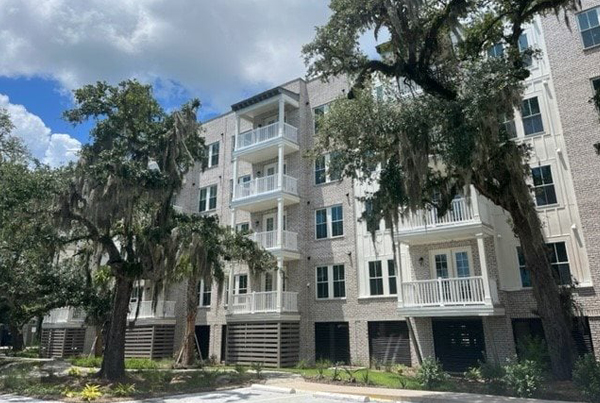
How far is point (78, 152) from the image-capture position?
603 inches

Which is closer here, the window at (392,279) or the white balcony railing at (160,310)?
the window at (392,279)

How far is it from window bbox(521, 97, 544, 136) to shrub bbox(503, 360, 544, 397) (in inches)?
415

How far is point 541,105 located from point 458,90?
26.9 ft

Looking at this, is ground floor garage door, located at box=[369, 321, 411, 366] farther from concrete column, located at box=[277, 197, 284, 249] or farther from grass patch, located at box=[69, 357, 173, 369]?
grass patch, located at box=[69, 357, 173, 369]

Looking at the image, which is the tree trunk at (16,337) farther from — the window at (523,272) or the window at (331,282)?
the window at (523,272)

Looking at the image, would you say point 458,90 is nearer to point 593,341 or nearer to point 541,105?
point 541,105

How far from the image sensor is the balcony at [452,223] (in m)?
17.3

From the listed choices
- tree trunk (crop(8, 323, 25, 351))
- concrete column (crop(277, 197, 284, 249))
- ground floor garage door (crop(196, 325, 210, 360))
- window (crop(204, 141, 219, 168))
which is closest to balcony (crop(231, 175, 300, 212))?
concrete column (crop(277, 197, 284, 249))

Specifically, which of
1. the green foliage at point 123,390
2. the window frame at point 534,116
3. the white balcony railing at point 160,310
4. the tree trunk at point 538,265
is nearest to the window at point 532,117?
the window frame at point 534,116

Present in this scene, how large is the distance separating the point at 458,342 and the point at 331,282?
6.73 meters

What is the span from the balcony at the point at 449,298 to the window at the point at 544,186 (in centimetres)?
389

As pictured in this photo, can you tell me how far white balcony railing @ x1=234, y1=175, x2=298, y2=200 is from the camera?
24.0 metres

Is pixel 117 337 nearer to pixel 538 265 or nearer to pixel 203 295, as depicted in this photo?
pixel 203 295

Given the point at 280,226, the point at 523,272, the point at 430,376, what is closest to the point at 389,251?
the point at 280,226
